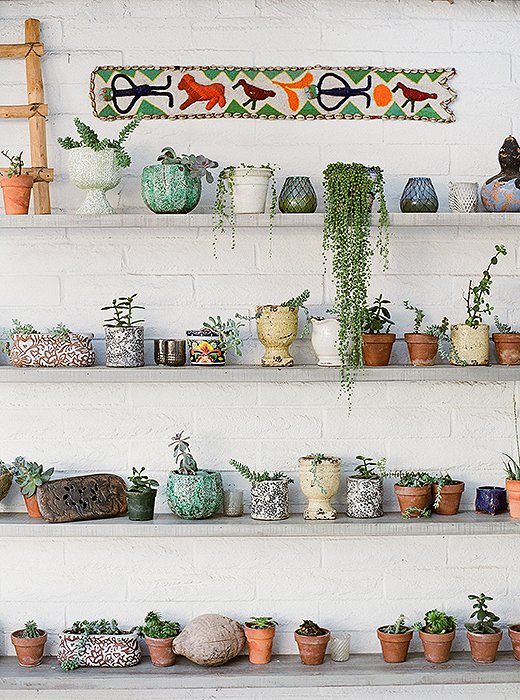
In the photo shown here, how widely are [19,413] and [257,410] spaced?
662 millimetres

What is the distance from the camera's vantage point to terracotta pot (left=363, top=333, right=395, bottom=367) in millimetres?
2652

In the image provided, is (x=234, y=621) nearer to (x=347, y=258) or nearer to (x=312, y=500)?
(x=312, y=500)

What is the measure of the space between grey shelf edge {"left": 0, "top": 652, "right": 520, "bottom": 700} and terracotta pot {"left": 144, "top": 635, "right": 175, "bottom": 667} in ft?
0.06

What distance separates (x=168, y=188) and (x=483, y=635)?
1438 mm

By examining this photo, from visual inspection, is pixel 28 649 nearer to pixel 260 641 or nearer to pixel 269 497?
pixel 260 641

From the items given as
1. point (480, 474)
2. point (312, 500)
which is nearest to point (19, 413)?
point (312, 500)

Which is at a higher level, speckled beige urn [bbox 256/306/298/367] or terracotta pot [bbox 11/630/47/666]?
speckled beige urn [bbox 256/306/298/367]

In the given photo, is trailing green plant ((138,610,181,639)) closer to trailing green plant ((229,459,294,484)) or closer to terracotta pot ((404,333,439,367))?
trailing green plant ((229,459,294,484))

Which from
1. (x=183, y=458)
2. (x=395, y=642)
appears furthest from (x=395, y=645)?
(x=183, y=458)

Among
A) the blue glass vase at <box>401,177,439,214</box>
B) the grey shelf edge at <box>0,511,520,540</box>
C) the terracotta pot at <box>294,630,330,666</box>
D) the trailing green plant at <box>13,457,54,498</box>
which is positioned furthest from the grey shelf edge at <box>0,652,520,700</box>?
the blue glass vase at <box>401,177,439,214</box>

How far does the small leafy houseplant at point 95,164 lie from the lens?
8.52 feet

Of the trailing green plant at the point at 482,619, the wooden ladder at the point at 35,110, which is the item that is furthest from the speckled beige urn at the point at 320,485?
the wooden ladder at the point at 35,110

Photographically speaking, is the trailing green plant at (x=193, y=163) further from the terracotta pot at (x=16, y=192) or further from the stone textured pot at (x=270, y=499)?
the stone textured pot at (x=270, y=499)

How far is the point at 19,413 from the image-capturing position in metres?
2.80
